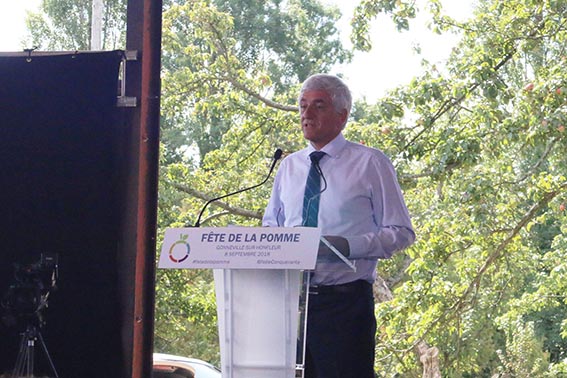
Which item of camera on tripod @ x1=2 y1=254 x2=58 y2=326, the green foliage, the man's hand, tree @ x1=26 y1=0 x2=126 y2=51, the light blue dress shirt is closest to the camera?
the man's hand

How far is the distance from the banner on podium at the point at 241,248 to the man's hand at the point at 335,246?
16cm

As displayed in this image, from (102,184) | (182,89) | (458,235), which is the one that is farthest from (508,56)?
(102,184)

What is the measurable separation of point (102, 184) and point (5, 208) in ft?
1.24

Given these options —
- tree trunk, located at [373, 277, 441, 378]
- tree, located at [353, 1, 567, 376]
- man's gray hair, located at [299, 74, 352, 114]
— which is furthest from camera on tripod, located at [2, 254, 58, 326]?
tree trunk, located at [373, 277, 441, 378]

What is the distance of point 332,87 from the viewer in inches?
115

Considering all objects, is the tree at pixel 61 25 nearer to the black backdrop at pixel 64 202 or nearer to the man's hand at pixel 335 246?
the black backdrop at pixel 64 202

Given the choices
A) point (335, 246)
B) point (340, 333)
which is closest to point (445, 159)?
point (340, 333)

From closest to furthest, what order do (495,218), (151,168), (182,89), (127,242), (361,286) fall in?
1. (361,286)
2. (151,168)
3. (127,242)
4. (495,218)
5. (182,89)

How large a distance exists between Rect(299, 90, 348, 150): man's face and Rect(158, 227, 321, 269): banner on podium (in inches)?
25.4

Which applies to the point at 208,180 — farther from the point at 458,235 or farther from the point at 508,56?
the point at 508,56

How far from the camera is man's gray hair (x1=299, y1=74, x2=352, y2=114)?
2922 mm

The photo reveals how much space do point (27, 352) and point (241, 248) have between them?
128 centimetres

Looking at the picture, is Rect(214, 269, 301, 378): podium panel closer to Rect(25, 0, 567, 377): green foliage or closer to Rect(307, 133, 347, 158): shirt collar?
Rect(307, 133, 347, 158): shirt collar

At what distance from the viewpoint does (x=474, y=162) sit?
754cm
